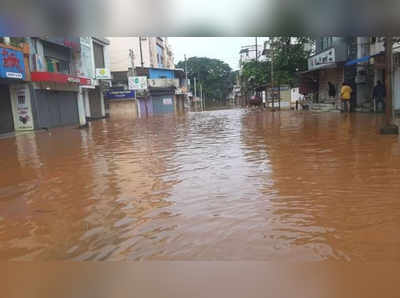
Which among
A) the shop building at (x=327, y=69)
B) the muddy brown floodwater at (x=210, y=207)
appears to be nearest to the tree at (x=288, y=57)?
the shop building at (x=327, y=69)

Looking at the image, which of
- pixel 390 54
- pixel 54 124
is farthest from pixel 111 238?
pixel 54 124

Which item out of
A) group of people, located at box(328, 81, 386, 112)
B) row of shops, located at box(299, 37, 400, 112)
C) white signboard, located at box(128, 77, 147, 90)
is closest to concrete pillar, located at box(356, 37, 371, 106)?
row of shops, located at box(299, 37, 400, 112)

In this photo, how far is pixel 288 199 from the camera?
4.75 meters

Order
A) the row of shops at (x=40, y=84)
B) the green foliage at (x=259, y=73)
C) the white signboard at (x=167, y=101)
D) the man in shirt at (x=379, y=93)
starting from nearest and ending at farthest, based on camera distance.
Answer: the man in shirt at (x=379, y=93), the row of shops at (x=40, y=84), the green foliage at (x=259, y=73), the white signboard at (x=167, y=101)

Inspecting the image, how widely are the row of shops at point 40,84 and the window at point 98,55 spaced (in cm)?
398

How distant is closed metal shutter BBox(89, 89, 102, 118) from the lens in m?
35.9

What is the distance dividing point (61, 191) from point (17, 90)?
1886 cm

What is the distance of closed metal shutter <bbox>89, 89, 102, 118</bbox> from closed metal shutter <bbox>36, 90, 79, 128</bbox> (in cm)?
681

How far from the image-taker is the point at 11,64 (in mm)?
19188

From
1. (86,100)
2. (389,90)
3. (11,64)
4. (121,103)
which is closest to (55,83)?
(11,64)

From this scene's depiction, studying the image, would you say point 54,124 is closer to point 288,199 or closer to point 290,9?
point 288,199

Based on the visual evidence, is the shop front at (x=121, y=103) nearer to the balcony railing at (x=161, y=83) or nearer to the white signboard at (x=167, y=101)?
the balcony railing at (x=161, y=83)

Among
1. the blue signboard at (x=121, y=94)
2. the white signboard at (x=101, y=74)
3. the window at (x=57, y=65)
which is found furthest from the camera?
the blue signboard at (x=121, y=94)

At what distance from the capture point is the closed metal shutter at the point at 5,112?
21312 mm
